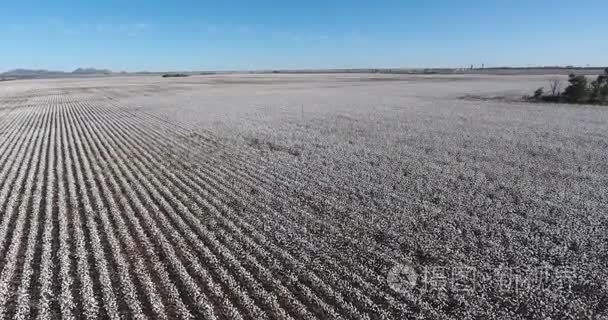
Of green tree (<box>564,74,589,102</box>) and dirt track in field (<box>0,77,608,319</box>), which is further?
green tree (<box>564,74,589,102</box>)

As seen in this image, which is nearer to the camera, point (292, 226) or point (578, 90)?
point (292, 226)

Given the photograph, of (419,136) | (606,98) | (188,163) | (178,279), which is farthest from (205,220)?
(606,98)

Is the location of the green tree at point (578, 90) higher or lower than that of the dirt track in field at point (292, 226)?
higher

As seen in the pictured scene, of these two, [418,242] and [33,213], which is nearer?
[418,242]

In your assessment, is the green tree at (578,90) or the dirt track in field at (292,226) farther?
the green tree at (578,90)

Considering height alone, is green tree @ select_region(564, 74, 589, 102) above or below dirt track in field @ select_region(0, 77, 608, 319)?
above

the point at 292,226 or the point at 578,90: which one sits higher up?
→ the point at 578,90

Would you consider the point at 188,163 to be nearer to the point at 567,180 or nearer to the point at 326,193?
the point at 326,193

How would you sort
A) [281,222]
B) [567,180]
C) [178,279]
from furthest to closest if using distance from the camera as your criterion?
[567,180] < [281,222] < [178,279]
